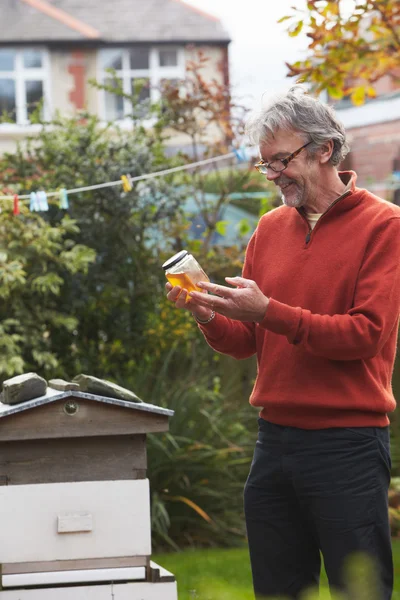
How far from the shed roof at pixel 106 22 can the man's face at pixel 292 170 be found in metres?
19.6

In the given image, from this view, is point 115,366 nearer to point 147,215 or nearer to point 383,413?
point 147,215

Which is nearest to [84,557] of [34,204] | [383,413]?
[383,413]

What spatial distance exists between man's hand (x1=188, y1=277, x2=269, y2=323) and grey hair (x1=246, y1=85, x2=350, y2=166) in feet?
1.39

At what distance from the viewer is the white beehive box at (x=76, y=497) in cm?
280

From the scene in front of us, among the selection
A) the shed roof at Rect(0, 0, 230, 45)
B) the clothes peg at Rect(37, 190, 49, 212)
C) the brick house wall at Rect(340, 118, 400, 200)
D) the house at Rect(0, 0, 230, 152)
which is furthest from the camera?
the shed roof at Rect(0, 0, 230, 45)

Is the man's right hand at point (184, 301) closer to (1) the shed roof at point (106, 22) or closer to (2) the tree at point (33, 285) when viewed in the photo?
(2) the tree at point (33, 285)

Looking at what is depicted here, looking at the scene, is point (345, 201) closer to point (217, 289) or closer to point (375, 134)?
point (217, 289)

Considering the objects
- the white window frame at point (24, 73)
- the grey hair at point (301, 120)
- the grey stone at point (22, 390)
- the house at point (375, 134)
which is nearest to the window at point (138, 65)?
the white window frame at point (24, 73)

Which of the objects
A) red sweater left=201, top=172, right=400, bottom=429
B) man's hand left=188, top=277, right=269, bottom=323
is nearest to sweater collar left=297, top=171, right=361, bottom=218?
red sweater left=201, top=172, right=400, bottom=429

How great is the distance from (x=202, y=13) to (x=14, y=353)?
61.8ft

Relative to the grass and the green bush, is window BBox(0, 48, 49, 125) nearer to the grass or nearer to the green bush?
the green bush

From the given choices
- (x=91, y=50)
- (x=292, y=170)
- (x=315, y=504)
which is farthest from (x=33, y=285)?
(x=91, y=50)

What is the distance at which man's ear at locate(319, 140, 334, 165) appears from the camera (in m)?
2.59

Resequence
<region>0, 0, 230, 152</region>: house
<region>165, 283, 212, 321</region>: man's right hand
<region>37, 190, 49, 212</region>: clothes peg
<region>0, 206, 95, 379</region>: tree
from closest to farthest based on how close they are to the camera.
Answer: <region>165, 283, 212, 321</region>: man's right hand → <region>37, 190, 49, 212</region>: clothes peg → <region>0, 206, 95, 379</region>: tree → <region>0, 0, 230, 152</region>: house
